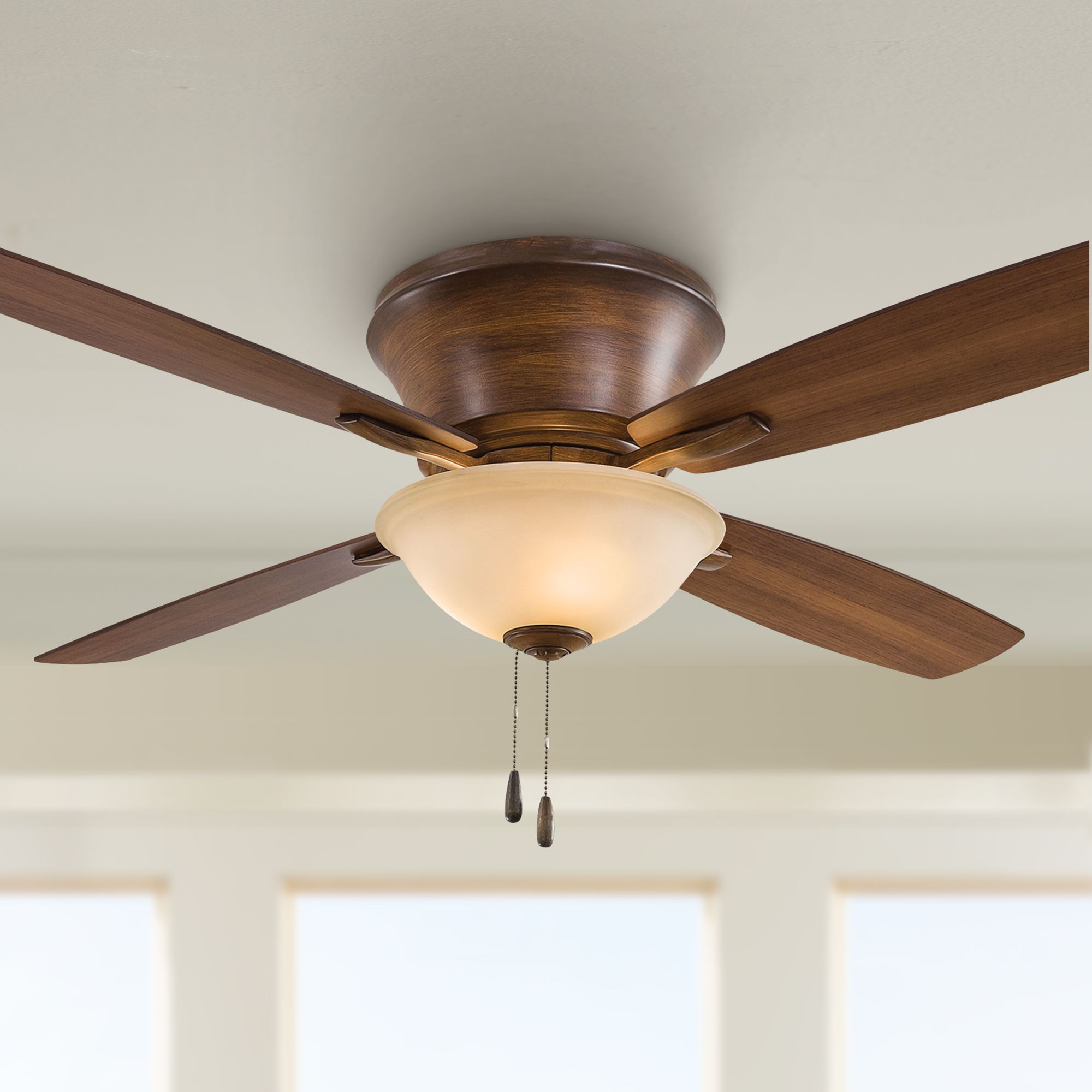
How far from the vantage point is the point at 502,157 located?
1195mm

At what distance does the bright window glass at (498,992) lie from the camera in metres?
3.52

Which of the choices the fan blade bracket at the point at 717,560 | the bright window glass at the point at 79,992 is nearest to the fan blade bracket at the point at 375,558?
the fan blade bracket at the point at 717,560

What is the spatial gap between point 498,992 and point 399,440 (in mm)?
2774

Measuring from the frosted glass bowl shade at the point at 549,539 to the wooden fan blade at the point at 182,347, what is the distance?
7cm

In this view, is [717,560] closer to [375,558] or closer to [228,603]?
[375,558]

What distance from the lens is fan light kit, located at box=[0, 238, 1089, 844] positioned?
96 centimetres

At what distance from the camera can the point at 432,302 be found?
1.35 m

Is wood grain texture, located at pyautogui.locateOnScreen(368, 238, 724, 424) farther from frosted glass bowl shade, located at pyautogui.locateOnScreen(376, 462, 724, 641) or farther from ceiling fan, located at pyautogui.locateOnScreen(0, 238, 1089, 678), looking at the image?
frosted glass bowl shade, located at pyautogui.locateOnScreen(376, 462, 724, 641)

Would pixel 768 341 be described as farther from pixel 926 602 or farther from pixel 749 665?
pixel 749 665

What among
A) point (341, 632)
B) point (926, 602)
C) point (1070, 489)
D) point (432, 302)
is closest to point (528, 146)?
point (432, 302)

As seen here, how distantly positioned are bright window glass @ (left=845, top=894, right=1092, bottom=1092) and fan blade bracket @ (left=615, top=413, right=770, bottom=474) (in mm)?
2715

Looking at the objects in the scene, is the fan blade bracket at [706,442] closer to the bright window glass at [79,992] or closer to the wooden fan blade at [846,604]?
the wooden fan blade at [846,604]

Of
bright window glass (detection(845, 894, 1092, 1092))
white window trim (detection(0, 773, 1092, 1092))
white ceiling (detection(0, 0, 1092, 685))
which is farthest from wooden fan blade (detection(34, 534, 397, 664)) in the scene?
bright window glass (detection(845, 894, 1092, 1092))

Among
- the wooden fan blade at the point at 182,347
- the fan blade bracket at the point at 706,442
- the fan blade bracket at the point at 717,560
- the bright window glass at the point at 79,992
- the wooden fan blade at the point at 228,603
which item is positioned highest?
the wooden fan blade at the point at 182,347
